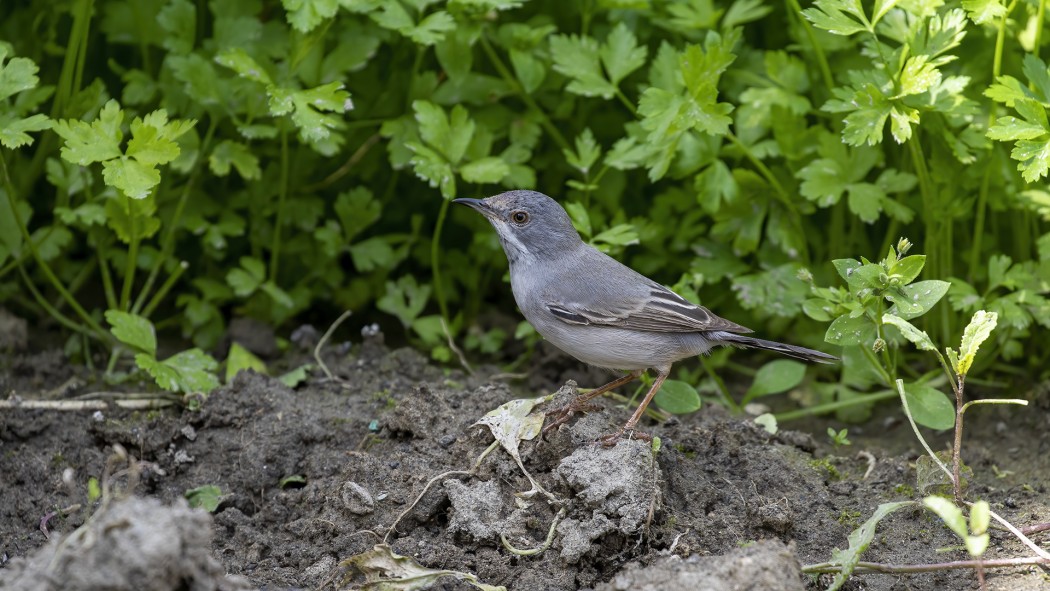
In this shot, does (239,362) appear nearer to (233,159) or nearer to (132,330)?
(132,330)

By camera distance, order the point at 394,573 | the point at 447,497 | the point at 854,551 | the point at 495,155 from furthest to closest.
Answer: the point at 495,155 < the point at 447,497 < the point at 394,573 < the point at 854,551

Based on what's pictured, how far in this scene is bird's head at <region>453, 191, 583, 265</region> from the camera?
5664 mm

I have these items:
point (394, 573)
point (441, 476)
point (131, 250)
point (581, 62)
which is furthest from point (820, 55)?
point (131, 250)

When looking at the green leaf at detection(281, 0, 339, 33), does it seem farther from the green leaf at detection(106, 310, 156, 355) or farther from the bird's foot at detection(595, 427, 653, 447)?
the bird's foot at detection(595, 427, 653, 447)

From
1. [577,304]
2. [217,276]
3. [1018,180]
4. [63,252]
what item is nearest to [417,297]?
[217,276]

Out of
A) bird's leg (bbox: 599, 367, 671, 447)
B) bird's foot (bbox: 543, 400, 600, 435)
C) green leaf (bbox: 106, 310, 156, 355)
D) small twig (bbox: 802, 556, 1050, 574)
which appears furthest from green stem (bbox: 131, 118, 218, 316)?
small twig (bbox: 802, 556, 1050, 574)

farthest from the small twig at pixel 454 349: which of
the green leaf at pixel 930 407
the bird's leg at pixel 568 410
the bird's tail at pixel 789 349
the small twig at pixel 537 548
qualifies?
the green leaf at pixel 930 407

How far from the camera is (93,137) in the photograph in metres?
5.01

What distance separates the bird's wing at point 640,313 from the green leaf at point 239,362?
1.97 metres

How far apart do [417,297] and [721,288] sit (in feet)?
6.53

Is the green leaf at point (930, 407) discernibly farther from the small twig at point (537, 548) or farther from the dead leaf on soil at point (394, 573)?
the dead leaf on soil at point (394, 573)

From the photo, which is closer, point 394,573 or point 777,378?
point 394,573

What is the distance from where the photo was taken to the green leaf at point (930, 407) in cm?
508

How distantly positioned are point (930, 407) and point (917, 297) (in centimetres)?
81
